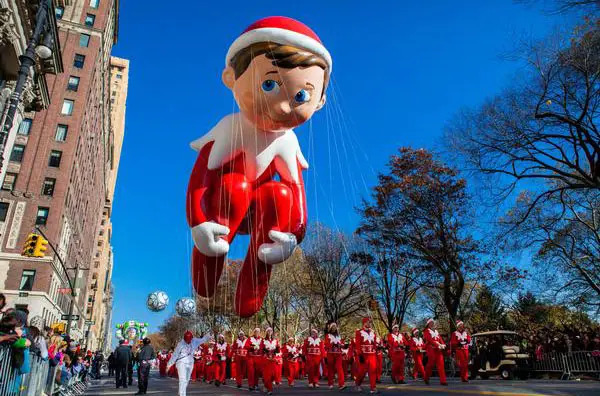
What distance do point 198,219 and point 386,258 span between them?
17.2m

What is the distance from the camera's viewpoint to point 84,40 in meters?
46.9

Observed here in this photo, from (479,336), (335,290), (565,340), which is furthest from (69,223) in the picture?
(565,340)

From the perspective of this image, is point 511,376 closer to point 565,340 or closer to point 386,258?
point 565,340

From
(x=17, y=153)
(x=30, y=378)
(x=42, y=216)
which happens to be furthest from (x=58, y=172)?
(x=30, y=378)

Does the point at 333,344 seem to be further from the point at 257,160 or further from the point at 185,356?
the point at 257,160

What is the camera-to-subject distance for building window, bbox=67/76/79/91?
4344 centimetres

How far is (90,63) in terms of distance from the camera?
151 feet

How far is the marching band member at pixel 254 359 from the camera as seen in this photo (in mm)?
14016

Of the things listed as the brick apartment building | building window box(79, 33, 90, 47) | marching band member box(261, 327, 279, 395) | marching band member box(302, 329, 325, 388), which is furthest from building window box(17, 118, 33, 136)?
marching band member box(261, 327, 279, 395)

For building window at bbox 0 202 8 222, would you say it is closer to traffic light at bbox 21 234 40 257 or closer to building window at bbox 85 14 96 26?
traffic light at bbox 21 234 40 257

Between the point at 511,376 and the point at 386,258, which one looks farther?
the point at 386,258

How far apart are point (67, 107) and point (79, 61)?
6.29 metres

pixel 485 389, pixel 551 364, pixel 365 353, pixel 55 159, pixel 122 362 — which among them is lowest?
pixel 485 389

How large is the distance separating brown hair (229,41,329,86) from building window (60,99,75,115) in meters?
39.1
